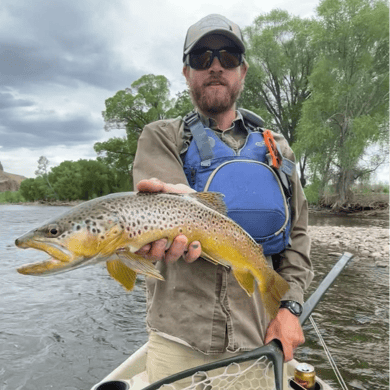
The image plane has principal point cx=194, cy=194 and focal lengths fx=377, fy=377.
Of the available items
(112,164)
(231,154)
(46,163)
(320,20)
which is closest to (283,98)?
(320,20)

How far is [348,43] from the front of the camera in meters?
22.1

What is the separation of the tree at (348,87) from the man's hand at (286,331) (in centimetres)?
2118

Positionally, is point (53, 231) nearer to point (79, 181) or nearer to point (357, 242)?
point (357, 242)

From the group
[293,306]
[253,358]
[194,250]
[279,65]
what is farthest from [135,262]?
[279,65]

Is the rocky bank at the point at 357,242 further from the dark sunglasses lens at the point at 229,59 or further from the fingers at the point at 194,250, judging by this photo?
the fingers at the point at 194,250

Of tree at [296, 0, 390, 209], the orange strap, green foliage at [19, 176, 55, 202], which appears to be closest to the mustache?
the orange strap

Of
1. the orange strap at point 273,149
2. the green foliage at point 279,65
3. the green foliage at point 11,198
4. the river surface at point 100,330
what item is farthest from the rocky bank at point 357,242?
the green foliage at point 11,198

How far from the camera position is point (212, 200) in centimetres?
194

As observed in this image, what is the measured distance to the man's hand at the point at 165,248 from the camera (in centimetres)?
174

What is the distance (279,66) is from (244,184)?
27477 mm

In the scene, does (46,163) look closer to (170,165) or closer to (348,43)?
(348,43)

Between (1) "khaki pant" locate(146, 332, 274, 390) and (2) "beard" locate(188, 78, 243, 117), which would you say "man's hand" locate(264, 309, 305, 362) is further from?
(2) "beard" locate(188, 78, 243, 117)

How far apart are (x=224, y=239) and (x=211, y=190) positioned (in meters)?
0.33

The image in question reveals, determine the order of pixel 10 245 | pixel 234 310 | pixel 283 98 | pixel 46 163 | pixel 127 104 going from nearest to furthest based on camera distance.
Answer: pixel 234 310, pixel 10 245, pixel 283 98, pixel 127 104, pixel 46 163
